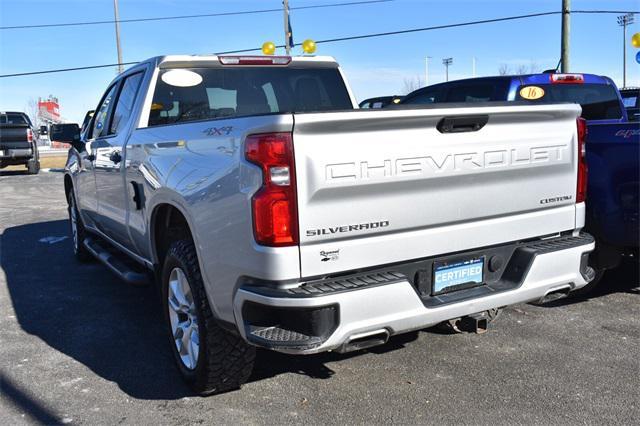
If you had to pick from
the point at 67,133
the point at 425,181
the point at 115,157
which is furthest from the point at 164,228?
the point at 67,133

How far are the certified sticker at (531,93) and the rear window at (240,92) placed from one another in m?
2.06

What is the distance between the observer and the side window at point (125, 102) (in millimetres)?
4645

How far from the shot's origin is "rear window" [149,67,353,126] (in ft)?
14.5

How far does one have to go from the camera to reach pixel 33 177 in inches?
755

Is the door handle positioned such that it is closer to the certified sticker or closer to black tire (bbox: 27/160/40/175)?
the certified sticker

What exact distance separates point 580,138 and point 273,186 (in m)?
1.98

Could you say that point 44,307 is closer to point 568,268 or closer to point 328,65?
point 328,65

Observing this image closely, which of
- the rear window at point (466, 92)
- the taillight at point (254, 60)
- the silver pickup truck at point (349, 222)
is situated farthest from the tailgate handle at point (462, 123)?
the rear window at point (466, 92)

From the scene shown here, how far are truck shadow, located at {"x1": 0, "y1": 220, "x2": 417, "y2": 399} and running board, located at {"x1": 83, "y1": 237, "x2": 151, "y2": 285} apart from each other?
412 millimetres

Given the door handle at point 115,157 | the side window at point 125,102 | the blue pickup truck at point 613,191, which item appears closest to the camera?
the blue pickup truck at point 613,191

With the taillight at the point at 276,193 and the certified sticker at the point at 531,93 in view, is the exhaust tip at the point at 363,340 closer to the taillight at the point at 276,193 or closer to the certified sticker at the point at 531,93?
the taillight at the point at 276,193

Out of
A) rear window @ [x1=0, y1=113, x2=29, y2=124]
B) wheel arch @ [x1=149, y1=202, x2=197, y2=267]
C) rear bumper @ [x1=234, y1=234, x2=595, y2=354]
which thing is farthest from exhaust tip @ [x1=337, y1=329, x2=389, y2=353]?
rear window @ [x1=0, y1=113, x2=29, y2=124]

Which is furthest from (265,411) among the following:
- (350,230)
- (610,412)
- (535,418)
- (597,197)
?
(597,197)

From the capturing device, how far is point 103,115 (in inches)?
221
